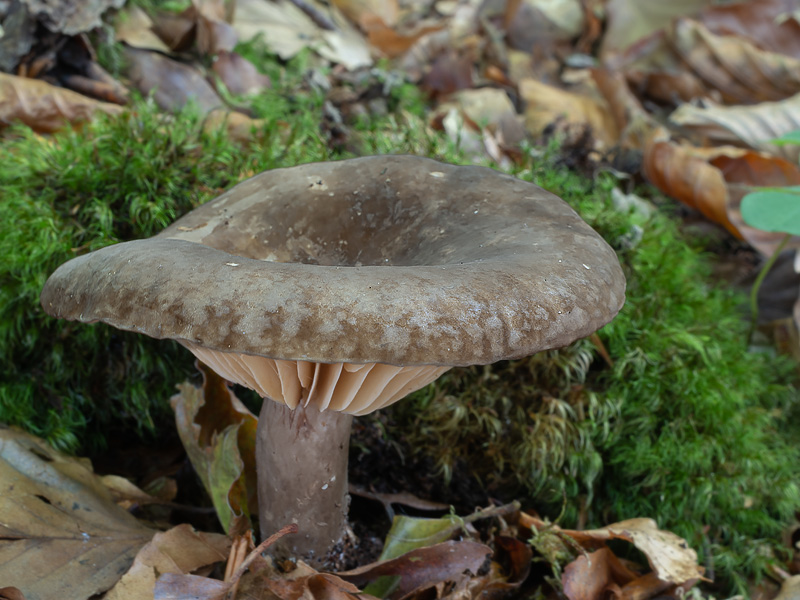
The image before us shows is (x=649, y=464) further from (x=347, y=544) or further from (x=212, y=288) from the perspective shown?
(x=212, y=288)

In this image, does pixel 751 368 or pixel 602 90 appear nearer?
pixel 751 368

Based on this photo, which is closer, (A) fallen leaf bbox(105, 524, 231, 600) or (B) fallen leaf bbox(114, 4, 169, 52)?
(A) fallen leaf bbox(105, 524, 231, 600)

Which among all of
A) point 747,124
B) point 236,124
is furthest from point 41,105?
point 747,124

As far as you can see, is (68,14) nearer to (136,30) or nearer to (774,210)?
(136,30)

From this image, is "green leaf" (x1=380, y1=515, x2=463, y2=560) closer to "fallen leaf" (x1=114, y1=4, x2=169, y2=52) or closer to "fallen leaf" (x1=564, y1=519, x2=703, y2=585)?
"fallen leaf" (x1=564, y1=519, x2=703, y2=585)

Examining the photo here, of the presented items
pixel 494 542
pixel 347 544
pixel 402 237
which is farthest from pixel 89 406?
pixel 494 542

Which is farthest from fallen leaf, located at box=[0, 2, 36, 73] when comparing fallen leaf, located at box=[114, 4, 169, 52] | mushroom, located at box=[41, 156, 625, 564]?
mushroom, located at box=[41, 156, 625, 564]
